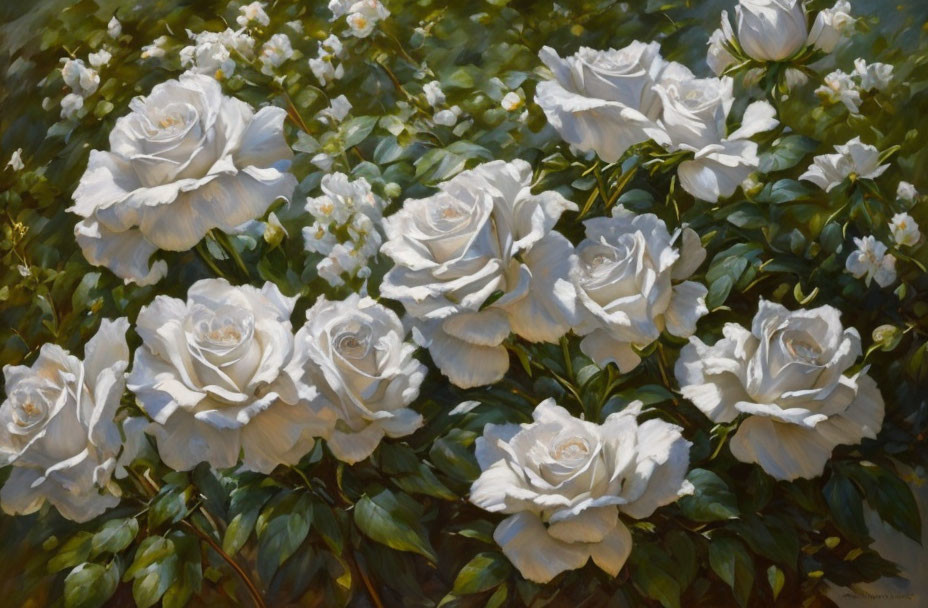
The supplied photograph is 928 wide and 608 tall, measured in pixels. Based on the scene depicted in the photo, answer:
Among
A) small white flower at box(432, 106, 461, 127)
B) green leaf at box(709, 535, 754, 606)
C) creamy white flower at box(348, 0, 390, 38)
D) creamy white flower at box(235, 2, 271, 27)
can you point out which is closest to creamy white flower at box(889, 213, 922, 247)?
green leaf at box(709, 535, 754, 606)

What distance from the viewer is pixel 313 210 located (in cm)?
96

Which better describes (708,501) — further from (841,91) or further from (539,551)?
(841,91)

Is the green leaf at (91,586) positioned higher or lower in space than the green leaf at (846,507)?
higher

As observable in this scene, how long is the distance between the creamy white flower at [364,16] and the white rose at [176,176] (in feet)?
0.44

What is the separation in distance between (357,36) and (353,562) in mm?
542

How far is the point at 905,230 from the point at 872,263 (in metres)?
0.05

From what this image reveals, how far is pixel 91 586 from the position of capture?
0.95 m

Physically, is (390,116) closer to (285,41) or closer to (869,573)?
(285,41)

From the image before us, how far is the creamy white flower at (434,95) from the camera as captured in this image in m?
1.02

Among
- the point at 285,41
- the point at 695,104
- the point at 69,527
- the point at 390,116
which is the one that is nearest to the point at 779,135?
the point at 695,104

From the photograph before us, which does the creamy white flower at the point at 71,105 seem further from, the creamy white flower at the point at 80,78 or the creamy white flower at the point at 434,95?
the creamy white flower at the point at 434,95

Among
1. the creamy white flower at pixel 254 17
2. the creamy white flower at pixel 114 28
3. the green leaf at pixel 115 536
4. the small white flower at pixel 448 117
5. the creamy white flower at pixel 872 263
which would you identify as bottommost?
the green leaf at pixel 115 536

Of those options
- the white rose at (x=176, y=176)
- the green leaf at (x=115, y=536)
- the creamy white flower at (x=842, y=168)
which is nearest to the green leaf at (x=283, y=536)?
the green leaf at (x=115, y=536)

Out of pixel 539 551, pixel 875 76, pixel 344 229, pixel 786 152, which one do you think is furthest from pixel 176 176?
pixel 875 76
